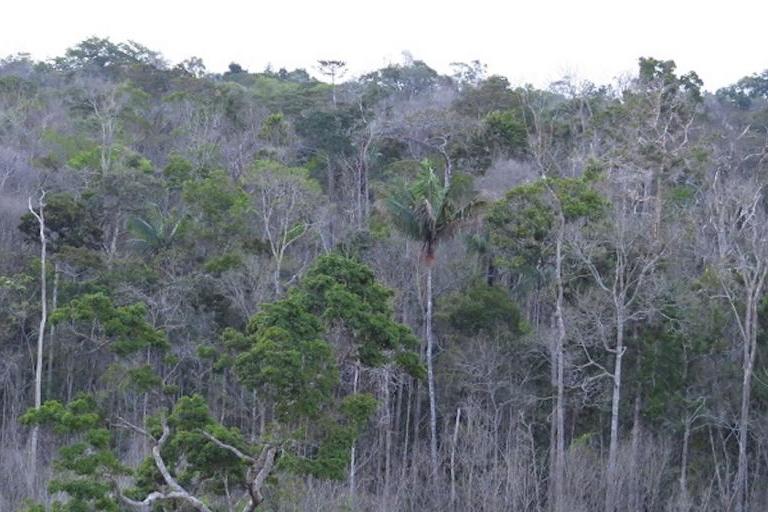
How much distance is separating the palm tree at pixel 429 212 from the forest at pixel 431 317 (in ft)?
0.22

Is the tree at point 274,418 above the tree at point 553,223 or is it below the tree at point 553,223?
below

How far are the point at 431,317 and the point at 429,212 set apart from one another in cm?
319

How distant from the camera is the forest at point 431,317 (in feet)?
62.6

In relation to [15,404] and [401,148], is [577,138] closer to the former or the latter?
[401,148]

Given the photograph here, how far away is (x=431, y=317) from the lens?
89.9 ft

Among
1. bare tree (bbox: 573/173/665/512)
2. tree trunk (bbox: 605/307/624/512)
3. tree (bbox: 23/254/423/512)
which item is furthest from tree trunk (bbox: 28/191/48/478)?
tree trunk (bbox: 605/307/624/512)

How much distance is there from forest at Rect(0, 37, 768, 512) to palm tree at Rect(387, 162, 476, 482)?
67 millimetres

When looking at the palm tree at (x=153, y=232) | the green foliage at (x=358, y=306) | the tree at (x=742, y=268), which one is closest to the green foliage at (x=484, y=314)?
the tree at (x=742, y=268)

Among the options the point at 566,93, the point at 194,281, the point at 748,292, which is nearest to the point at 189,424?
the point at 194,281

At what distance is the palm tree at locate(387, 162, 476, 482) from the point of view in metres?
25.4

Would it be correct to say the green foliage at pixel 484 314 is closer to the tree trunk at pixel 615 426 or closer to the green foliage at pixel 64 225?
the tree trunk at pixel 615 426

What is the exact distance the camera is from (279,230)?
3003 centimetres

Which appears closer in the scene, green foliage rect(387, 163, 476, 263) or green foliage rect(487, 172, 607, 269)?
green foliage rect(387, 163, 476, 263)

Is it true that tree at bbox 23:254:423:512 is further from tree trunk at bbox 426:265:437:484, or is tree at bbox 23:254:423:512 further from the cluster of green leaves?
tree trunk at bbox 426:265:437:484
